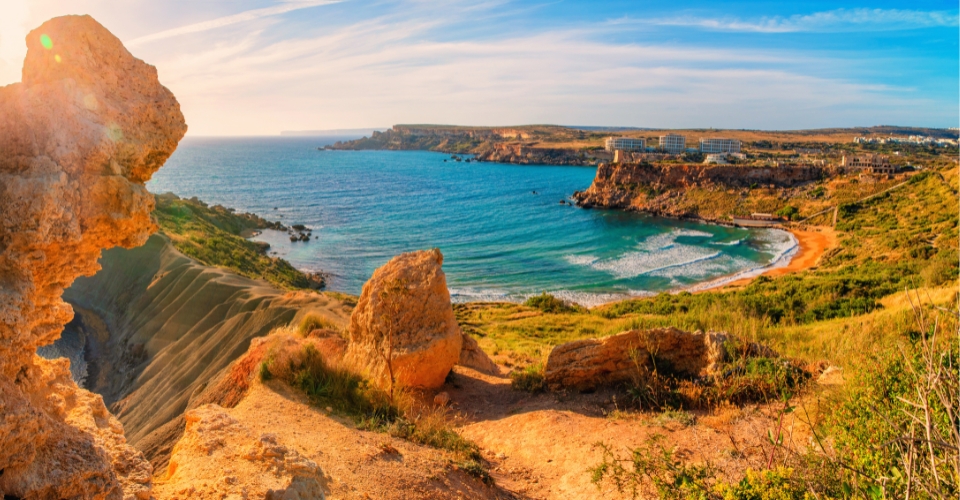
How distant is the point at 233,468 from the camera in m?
4.93

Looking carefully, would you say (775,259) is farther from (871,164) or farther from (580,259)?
(871,164)

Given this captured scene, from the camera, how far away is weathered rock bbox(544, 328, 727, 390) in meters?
9.58

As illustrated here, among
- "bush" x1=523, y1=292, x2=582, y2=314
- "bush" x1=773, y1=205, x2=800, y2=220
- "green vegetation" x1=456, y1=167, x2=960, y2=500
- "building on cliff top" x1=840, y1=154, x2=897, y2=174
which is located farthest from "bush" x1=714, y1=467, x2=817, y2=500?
"building on cliff top" x1=840, y1=154, x2=897, y2=174

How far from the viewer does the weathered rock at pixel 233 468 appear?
180 inches

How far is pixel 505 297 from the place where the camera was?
116 feet

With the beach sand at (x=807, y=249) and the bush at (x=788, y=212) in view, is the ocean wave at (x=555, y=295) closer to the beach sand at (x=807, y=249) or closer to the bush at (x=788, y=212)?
the beach sand at (x=807, y=249)

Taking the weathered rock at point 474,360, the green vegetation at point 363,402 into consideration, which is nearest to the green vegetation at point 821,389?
the weathered rock at point 474,360

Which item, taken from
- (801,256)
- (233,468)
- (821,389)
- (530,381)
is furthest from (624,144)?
(233,468)

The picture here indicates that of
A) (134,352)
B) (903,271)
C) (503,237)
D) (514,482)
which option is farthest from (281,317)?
(503,237)

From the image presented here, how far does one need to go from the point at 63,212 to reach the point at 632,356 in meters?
8.43

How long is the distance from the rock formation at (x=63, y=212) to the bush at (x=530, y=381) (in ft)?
24.4

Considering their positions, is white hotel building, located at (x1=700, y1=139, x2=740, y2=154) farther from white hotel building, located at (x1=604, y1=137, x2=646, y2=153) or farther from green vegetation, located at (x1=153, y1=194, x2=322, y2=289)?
green vegetation, located at (x1=153, y1=194, x2=322, y2=289)

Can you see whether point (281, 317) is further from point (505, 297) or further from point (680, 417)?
point (505, 297)

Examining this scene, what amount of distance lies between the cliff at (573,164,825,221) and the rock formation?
2684 inches
